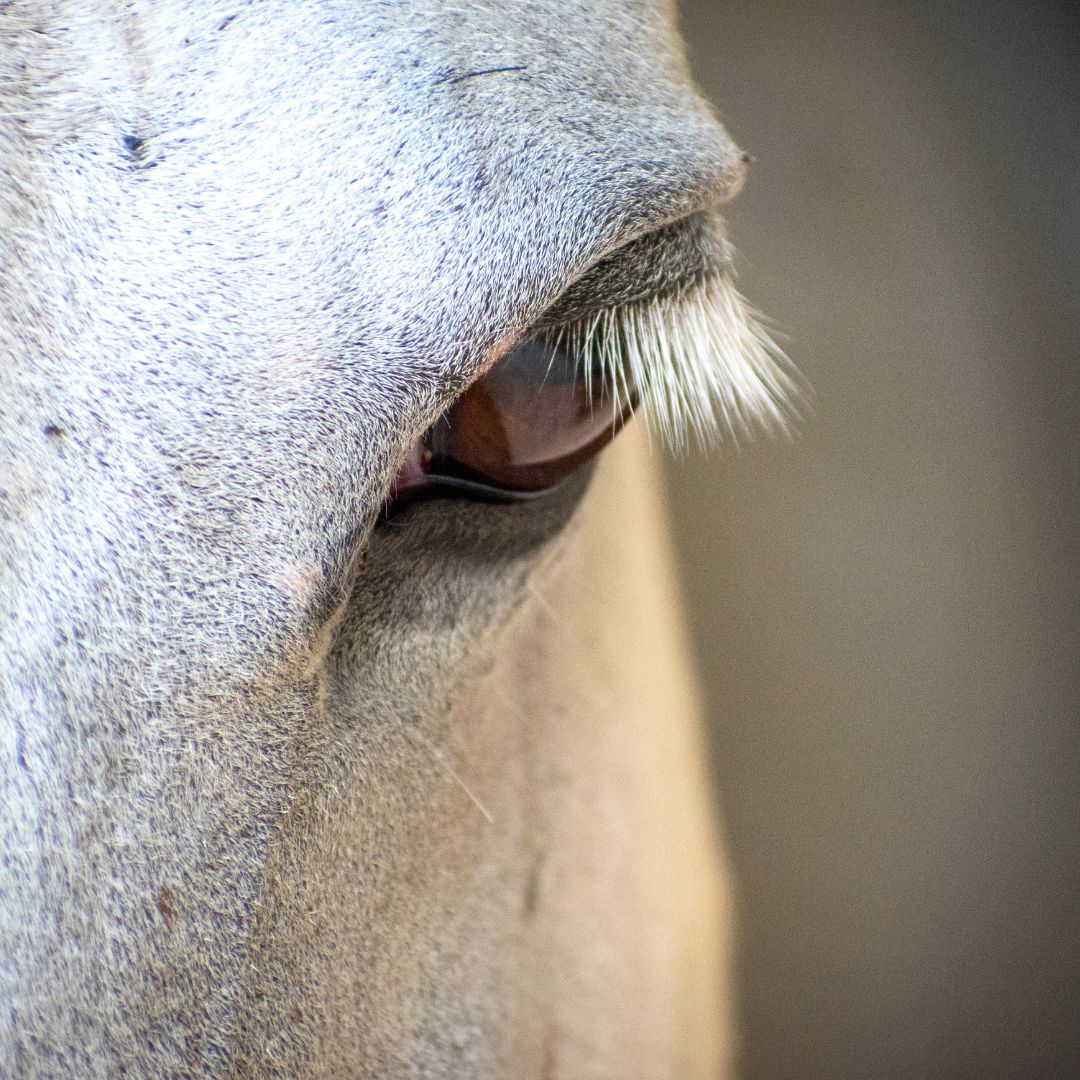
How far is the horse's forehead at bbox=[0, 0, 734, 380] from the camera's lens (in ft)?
1.76

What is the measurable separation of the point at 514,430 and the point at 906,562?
1217 mm

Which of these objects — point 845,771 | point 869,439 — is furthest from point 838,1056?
point 869,439

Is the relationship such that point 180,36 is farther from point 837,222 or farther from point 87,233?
point 837,222

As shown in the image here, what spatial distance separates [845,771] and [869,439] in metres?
0.53

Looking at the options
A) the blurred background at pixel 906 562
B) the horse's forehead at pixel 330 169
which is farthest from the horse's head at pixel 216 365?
the blurred background at pixel 906 562

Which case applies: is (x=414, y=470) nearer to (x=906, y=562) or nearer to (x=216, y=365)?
(x=216, y=365)

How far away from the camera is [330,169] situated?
21.2 inches

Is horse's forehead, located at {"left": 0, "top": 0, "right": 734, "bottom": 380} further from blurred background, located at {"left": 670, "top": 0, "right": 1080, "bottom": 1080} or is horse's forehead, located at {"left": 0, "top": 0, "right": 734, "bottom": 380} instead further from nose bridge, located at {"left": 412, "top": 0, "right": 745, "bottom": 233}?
blurred background, located at {"left": 670, "top": 0, "right": 1080, "bottom": 1080}

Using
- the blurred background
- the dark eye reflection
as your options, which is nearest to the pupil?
the dark eye reflection

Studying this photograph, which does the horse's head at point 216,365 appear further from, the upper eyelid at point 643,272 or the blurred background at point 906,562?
the blurred background at point 906,562

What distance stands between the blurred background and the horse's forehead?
1.14 meters

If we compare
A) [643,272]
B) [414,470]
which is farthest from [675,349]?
[414,470]

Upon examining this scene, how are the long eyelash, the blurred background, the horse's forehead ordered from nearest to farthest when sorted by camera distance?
1. the horse's forehead
2. the long eyelash
3. the blurred background

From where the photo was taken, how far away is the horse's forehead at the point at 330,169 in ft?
1.76
